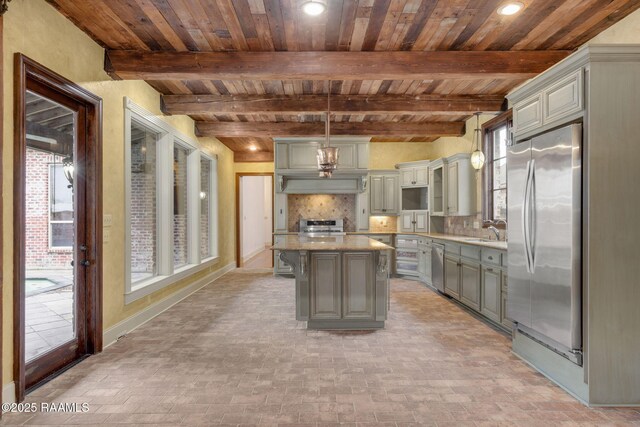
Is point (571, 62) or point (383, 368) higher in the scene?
point (571, 62)

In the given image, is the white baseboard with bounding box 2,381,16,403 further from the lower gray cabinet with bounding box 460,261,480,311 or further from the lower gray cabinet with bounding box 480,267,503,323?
the lower gray cabinet with bounding box 460,261,480,311

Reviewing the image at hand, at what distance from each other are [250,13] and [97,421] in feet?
9.81

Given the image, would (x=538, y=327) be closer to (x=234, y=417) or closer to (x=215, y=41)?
(x=234, y=417)

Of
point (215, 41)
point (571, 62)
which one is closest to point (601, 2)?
point (571, 62)

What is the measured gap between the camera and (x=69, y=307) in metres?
3.27

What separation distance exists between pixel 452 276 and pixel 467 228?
1225 millimetres

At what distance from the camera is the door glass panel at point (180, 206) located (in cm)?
548

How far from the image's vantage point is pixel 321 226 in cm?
716

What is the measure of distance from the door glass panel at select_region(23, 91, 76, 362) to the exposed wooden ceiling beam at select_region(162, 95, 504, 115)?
1942mm

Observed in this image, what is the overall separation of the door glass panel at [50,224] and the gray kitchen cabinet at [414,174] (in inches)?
217

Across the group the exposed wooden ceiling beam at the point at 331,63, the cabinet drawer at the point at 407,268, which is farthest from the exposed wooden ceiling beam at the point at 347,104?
the cabinet drawer at the point at 407,268

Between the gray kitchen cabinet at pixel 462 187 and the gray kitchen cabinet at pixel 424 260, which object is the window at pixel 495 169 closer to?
the gray kitchen cabinet at pixel 462 187

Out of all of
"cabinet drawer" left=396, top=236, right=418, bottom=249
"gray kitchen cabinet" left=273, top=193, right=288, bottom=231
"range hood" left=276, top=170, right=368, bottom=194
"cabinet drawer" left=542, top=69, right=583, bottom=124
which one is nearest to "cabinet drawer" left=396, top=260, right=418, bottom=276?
"cabinet drawer" left=396, top=236, right=418, bottom=249

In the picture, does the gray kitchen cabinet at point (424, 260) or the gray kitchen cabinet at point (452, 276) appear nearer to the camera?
the gray kitchen cabinet at point (452, 276)
